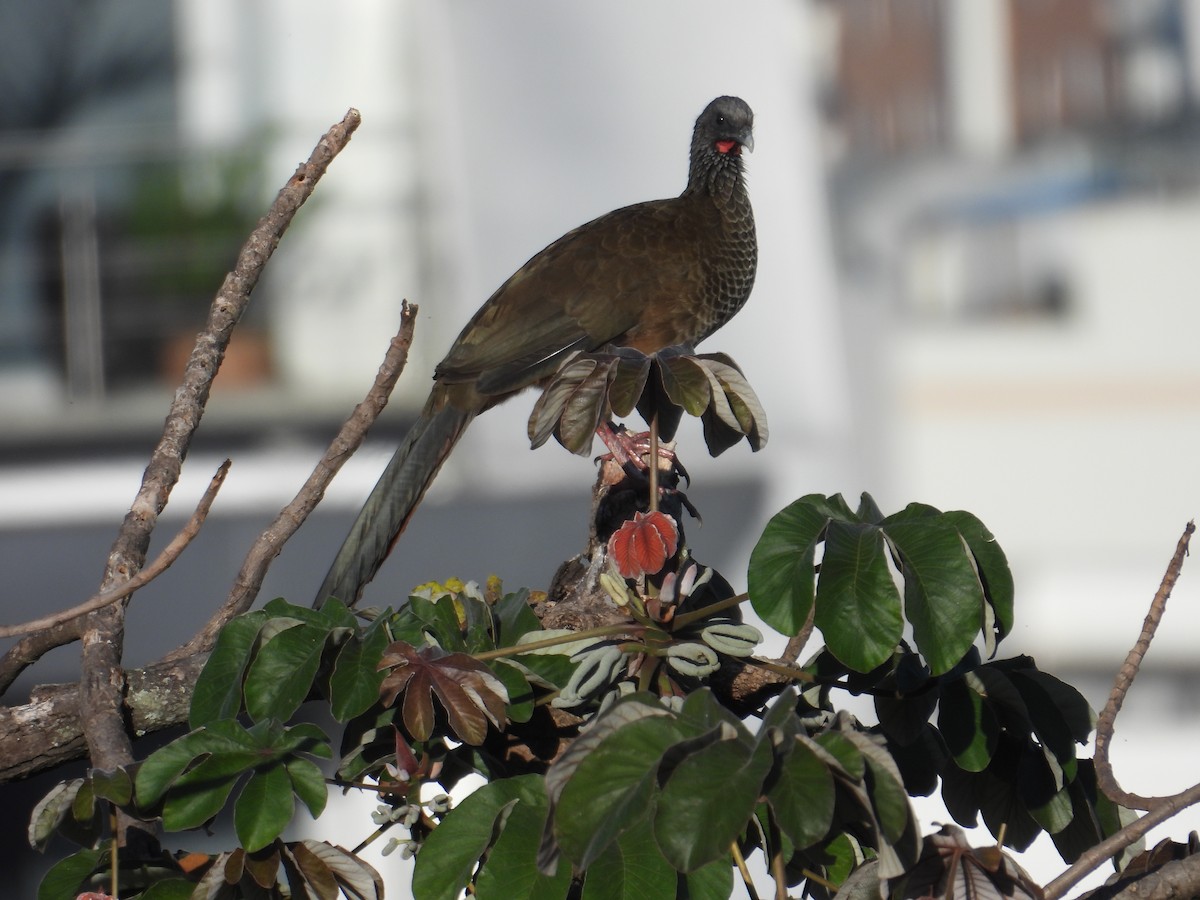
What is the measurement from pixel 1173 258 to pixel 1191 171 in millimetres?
779

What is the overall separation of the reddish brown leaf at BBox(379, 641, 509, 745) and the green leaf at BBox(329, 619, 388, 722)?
0.05 feet

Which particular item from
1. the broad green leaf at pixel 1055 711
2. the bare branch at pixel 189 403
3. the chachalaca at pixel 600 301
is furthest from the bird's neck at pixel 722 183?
the broad green leaf at pixel 1055 711

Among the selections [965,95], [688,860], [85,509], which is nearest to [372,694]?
[688,860]

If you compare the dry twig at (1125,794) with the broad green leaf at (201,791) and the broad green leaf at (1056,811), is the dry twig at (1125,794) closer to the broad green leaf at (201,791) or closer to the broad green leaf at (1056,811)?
the broad green leaf at (1056,811)

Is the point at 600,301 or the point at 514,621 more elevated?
the point at 600,301

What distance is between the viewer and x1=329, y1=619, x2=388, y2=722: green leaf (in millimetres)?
1087

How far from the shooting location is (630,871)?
3.15ft

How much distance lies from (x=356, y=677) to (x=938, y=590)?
441mm

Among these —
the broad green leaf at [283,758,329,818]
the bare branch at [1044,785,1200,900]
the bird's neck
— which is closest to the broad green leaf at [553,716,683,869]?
the broad green leaf at [283,758,329,818]

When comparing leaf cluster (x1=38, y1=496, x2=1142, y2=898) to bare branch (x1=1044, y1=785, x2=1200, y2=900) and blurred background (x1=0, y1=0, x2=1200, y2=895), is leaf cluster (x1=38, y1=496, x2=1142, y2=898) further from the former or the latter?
blurred background (x1=0, y1=0, x2=1200, y2=895)

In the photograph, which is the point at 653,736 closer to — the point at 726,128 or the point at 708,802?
the point at 708,802

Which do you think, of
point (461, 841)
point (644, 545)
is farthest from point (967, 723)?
point (461, 841)

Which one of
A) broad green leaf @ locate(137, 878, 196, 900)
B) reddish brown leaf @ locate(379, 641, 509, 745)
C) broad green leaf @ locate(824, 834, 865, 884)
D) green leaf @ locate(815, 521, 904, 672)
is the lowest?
broad green leaf @ locate(824, 834, 865, 884)

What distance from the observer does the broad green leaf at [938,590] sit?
3.29 feet
